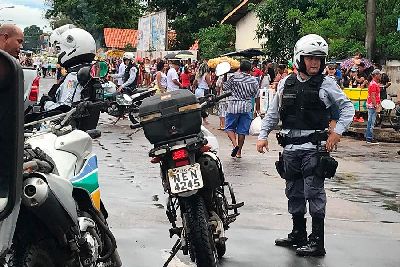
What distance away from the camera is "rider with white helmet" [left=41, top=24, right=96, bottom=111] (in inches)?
249

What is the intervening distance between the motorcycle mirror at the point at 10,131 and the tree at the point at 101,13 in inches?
2671

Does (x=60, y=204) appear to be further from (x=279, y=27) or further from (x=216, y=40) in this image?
(x=216, y=40)

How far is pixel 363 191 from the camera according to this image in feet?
36.9

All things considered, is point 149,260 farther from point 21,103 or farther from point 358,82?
point 358,82

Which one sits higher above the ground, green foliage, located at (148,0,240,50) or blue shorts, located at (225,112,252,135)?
green foliage, located at (148,0,240,50)

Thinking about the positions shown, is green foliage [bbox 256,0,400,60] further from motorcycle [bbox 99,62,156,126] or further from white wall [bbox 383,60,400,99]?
motorcycle [bbox 99,62,156,126]

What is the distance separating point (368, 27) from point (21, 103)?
20.3m

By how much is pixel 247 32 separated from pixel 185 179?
38445 millimetres

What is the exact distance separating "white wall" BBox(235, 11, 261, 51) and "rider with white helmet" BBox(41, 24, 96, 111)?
35524 millimetres

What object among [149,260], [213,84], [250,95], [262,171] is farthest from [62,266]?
[213,84]

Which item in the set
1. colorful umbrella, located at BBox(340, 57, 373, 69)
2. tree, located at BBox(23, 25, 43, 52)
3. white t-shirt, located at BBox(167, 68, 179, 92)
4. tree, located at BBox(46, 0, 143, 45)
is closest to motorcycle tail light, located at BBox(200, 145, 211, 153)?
colorful umbrella, located at BBox(340, 57, 373, 69)

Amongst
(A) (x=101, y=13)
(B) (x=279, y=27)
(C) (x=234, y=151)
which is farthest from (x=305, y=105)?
(A) (x=101, y=13)

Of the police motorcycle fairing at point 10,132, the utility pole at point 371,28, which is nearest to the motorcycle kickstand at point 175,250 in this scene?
the police motorcycle fairing at point 10,132

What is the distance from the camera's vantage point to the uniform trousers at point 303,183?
729cm
